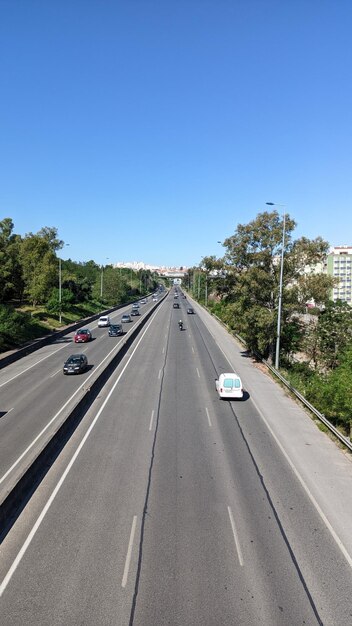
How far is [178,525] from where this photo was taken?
10.2 meters

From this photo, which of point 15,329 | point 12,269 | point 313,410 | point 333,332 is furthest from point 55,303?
point 313,410

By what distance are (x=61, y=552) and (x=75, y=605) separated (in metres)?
1.70

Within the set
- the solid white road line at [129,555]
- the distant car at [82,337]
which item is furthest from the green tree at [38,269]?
the solid white road line at [129,555]

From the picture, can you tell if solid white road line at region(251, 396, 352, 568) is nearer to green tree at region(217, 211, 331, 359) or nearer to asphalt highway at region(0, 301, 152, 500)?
asphalt highway at region(0, 301, 152, 500)

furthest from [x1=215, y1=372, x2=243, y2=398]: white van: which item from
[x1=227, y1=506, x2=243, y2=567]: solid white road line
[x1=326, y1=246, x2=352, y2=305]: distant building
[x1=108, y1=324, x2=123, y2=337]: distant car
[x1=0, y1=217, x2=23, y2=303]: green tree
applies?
[x1=326, y1=246, x2=352, y2=305]: distant building

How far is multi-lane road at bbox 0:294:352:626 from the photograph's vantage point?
757cm

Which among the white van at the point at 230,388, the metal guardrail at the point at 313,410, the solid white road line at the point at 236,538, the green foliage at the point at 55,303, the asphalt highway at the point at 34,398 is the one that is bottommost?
the asphalt highway at the point at 34,398

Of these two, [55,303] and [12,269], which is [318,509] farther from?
[12,269]

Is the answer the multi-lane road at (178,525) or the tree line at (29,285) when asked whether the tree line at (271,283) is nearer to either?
the multi-lane road at (178,525)

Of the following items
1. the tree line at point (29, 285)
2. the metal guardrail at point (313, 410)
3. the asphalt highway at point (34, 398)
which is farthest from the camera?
the tree line at point (29, 285)

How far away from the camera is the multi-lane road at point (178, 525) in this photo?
24.8ft

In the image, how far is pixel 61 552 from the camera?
29.7 ft

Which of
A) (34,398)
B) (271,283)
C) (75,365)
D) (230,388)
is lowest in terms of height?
(34,398)

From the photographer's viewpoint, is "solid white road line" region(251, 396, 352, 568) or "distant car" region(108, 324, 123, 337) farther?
"distant car" region(108, 324, 123, 337)
